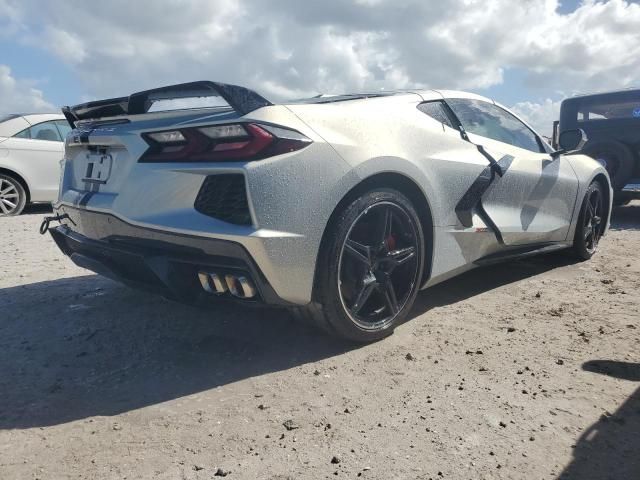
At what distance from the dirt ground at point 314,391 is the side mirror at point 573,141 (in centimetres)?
130

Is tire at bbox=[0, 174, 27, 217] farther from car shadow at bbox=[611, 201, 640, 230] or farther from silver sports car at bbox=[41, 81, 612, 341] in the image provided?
car shadow at bbox=[611, 201, 640, 230]

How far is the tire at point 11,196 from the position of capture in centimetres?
782

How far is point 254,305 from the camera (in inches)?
95.9

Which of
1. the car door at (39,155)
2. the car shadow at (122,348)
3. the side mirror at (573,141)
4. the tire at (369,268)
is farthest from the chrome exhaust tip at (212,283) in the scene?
the car door at (39,155)

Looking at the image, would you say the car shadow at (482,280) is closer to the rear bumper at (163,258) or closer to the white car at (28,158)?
the rear bumper at (163,258)

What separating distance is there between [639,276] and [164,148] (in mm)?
3843

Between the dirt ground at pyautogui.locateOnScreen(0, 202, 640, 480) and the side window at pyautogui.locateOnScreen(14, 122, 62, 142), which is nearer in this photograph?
the dirt ground at pyautogui.locateOnScreen(0, 202, 640, 480)

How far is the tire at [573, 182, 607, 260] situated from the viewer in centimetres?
471

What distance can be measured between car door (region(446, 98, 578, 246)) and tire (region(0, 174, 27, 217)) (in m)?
6.88

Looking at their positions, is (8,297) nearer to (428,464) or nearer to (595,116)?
(428,464)

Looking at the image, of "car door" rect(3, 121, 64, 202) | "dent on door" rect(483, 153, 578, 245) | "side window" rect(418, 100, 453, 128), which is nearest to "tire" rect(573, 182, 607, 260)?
"dent on door" rect(483, 153, 578, 245)

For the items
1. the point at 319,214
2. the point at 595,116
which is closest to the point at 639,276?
the point at 319,214

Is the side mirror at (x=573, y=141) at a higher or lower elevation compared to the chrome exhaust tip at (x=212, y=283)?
higher

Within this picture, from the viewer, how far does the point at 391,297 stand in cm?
295
